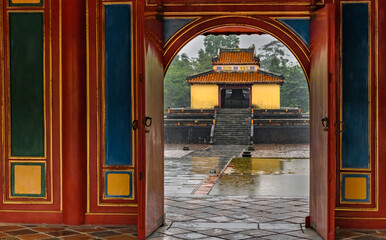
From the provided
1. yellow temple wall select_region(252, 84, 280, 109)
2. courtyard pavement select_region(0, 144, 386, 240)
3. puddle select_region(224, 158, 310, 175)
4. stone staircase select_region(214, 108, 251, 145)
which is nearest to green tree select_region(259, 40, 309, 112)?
yellow temple wall select_region(252, 84, 280, 109)

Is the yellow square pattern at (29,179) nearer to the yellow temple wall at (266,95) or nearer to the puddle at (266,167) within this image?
the puddle at (266,167)

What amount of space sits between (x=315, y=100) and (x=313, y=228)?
1.35 m

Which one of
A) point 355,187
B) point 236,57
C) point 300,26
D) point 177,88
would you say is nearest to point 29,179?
point 300,26

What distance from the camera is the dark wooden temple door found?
4.14 metres

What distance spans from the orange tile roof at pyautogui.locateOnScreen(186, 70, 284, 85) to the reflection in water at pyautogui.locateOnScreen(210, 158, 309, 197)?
1734cm

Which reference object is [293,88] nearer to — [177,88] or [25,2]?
[177,88]

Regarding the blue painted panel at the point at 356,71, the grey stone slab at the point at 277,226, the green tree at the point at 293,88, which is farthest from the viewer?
the green tree at the point at 293,88

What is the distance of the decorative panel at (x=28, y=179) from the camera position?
17.0ft

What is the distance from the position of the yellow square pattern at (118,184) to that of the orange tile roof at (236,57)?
82.4 ft

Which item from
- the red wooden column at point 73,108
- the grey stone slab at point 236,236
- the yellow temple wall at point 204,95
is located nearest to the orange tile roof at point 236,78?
the yellow temple wall at point 204,95

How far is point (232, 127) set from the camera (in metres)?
23.9

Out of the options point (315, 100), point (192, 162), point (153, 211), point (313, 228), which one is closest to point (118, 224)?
point (153, 211)

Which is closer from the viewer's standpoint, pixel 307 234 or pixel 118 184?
pixel 307 234

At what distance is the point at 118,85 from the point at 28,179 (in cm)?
151
